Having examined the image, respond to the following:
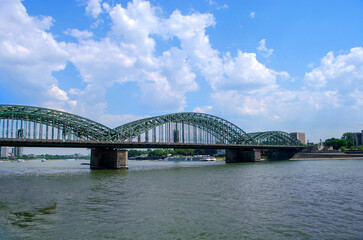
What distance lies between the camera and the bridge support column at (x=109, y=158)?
7069 cm

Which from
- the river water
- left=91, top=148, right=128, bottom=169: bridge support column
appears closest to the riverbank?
left=91, top=148, right=128, bottom=169: bridge support column

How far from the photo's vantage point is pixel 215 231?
14.9 m

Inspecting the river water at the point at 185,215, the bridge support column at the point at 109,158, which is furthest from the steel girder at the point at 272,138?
the river water at the point at 185,215

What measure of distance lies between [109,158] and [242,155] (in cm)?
6138

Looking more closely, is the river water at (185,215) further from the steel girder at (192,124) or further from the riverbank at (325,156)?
the riverbank at (325,156)

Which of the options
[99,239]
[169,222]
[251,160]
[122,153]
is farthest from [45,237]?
[251,160]

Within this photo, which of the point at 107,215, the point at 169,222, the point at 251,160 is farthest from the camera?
the point at 251,160

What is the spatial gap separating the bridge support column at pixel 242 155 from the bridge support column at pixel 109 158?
183 ft

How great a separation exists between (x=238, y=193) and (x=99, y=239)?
52.8ft

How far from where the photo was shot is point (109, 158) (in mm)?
72062

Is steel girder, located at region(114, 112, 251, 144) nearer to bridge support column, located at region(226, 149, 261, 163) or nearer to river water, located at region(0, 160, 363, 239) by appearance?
bridge support column, located at region(226, 149, 261, 163)

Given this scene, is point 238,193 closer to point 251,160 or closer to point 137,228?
point 137,228

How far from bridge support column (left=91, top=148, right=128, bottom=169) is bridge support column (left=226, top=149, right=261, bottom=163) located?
5568cm

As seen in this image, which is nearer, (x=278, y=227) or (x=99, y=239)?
(x=99, y=239)
